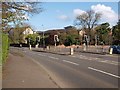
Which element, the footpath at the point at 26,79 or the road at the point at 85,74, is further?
the road at the point at 85,74

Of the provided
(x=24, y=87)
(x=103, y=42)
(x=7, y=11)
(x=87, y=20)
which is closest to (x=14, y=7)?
(x=7, y=11)

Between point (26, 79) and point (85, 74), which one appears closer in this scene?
point (26, 79)

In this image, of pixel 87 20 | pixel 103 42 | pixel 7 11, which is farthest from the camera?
pixel 87 20

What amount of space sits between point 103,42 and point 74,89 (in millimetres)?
102072

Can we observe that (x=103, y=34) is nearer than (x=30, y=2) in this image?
No

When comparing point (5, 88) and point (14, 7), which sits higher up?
point (14, 7)

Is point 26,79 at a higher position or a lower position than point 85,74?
higher

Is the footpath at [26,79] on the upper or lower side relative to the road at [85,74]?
upper

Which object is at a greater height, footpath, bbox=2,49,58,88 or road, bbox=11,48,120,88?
footpath, bbox=2,49,58,88

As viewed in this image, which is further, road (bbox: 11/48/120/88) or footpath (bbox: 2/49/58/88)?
road (bbox: 11/48/120/88)

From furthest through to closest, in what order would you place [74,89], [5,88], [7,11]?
1. [7,11]
2. [74,89]
3. [5,88]

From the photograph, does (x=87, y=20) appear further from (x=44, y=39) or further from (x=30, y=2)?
(x=30, y=2)

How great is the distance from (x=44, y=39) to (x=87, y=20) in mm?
19506

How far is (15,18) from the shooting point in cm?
1864
